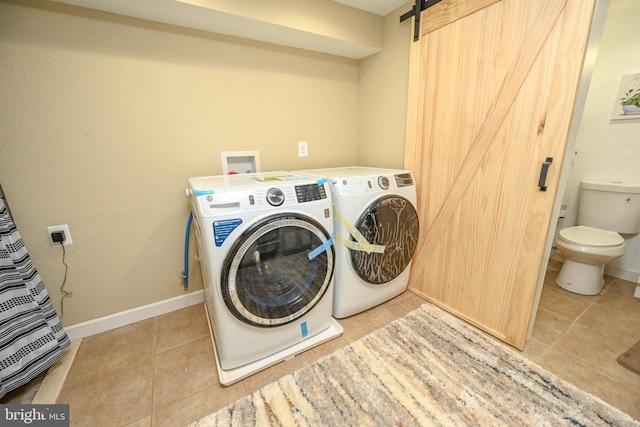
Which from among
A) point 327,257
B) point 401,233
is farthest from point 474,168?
point 327,257

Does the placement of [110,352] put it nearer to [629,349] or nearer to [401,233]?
[401,233]

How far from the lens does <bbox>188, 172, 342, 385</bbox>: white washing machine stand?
3.38ft

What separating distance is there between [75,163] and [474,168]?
2.22 metres

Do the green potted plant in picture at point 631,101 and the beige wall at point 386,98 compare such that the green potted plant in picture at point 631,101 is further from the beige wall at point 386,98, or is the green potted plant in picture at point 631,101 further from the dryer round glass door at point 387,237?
the dryer round glass door at point 387,237

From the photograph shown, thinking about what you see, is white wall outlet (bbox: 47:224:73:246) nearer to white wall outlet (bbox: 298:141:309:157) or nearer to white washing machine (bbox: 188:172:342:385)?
white washing machine (bbox: 188:172:342:385)

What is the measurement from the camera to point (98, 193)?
1398 millimetres

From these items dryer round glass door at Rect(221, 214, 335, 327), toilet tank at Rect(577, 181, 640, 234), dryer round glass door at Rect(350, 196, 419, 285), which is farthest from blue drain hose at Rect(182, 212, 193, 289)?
toilet tank at Rect(577, 181, 640, 234)

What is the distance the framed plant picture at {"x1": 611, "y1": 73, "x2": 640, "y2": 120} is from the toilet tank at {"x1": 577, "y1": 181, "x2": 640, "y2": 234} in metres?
0.51

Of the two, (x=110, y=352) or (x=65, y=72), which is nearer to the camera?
(x=65, y=72)

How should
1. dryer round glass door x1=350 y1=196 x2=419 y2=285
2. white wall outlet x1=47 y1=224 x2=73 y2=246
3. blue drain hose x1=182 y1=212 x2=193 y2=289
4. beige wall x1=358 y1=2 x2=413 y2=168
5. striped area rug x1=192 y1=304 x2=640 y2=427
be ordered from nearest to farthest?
striped area rug x1=192 y1=304 x2=640 y2=427, white wall outlet x1=47 y1=224 x2=73 y2=246, dryer round glass door x1=350 y1=196 x2=419 y2=285, blue drain hose x1=182 y1=212 x2=193 y2=289, beige wall x1=358 y1=2 x2=413 y2=168

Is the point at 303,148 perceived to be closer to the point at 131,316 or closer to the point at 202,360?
the point at 202,360

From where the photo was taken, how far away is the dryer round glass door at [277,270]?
1.07 m

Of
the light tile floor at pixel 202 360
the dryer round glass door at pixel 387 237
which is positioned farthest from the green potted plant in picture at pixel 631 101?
the dryer round glass door at pixel 387 237

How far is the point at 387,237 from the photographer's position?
1532 millimetres
